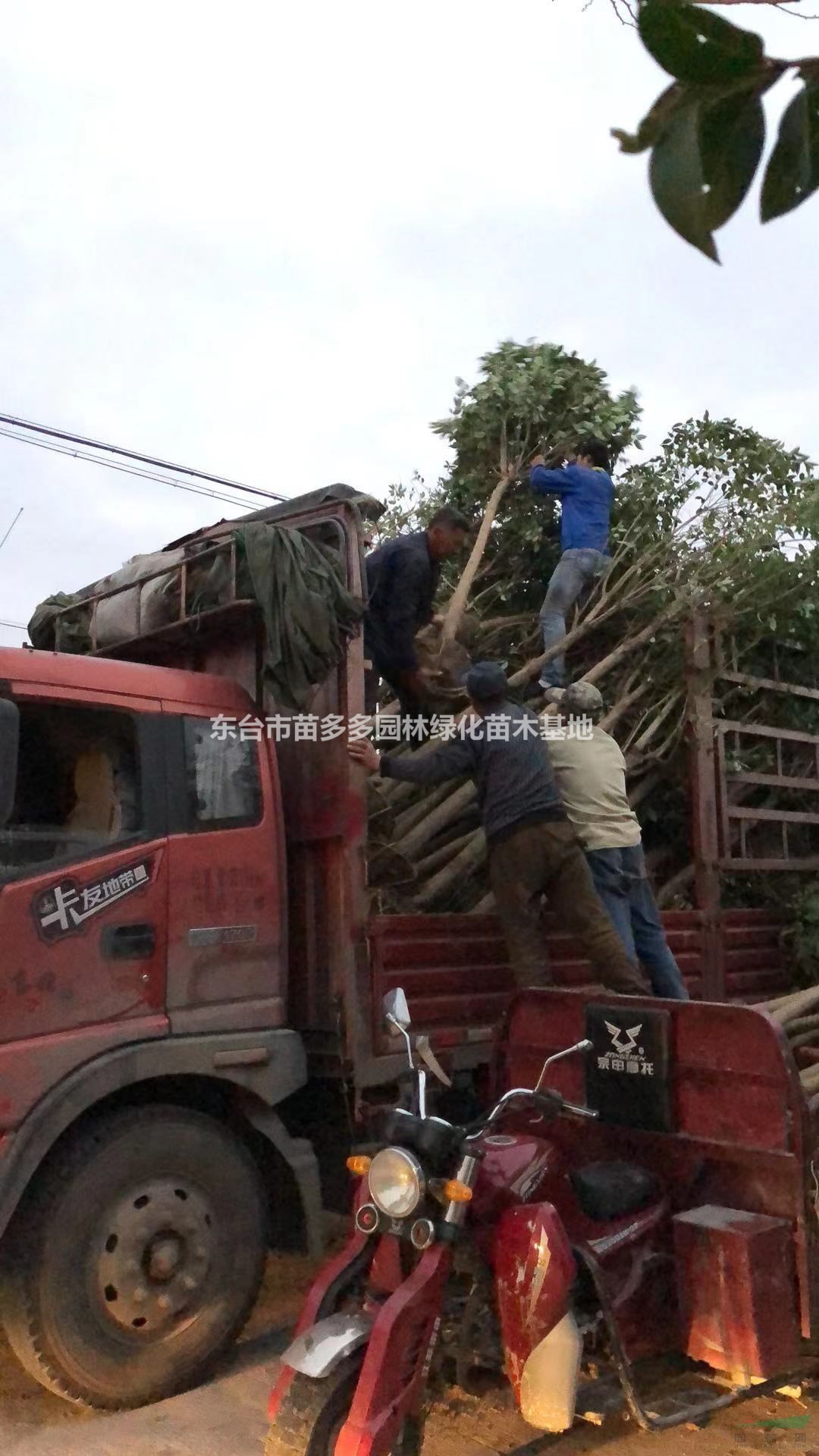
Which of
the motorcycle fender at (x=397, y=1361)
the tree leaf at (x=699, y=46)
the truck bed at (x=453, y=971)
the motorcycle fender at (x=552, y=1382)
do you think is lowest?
the motorcycle fender at (x=552, y=1382)

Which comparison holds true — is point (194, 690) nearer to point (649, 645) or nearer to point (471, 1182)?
point (471, 1182)

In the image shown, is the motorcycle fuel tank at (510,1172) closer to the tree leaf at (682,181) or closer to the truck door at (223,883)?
the truck door at (223,883)

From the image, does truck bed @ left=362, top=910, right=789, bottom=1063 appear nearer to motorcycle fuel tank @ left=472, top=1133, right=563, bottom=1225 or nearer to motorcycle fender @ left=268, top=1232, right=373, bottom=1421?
motorcycle fuel tank @ left=472, top=1133, right=563, bottom=1225

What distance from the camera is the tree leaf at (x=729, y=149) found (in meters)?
1.23

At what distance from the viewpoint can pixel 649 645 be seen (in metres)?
6.96

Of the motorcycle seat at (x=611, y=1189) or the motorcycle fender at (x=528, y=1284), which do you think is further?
the motorcycle seat at (x=611, y=1189)

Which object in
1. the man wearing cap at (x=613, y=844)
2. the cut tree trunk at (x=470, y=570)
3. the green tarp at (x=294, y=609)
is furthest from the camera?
the cut tree trunk at (x=470, y=570)

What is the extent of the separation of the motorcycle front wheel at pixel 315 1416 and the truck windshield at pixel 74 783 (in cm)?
177

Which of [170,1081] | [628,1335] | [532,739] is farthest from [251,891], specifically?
[628,1335]

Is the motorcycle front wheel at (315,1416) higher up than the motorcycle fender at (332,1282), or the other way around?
the motorcycle fender at (332,1282)

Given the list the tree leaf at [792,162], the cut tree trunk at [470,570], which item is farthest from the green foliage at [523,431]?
the tree leaf at [792,162]

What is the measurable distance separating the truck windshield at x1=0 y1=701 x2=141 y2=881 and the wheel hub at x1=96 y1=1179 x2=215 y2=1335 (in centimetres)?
118

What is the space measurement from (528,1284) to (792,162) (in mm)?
2837

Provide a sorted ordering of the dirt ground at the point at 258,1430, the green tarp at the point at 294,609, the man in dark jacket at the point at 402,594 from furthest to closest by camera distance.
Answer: the man in dark jacket at the point at 402,594, the green tarp at the point at 294,609, the dirt ground at the point at 258,1430
